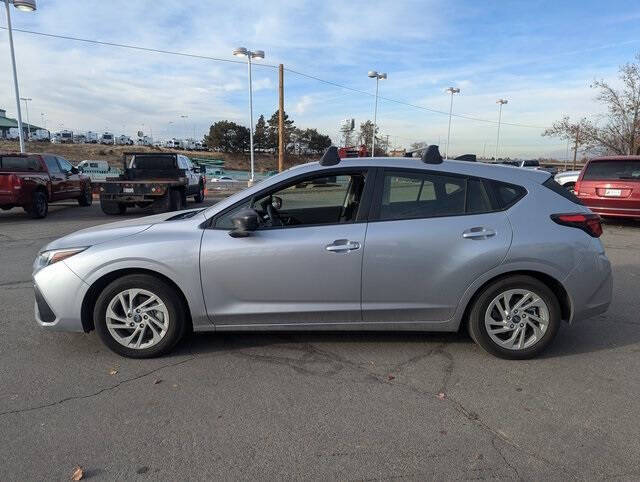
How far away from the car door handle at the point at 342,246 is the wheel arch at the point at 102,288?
1239mm

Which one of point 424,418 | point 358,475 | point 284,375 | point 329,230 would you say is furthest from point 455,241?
point 358,475

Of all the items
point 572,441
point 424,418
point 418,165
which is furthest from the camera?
point 418,165

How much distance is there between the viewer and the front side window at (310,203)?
3939 millimetres

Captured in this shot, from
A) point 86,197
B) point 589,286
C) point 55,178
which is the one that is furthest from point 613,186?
point 86,197

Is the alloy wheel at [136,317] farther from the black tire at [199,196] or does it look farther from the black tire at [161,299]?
the black tire at [199,196]

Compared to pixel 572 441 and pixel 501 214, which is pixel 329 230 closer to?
pixel 501 214

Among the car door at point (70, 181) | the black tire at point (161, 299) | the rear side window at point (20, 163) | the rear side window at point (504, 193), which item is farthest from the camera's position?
the car door at point (70, 181)

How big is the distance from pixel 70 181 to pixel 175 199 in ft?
12.3

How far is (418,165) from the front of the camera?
4.00m

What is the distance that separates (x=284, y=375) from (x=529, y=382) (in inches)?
72.4

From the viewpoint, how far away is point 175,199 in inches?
563

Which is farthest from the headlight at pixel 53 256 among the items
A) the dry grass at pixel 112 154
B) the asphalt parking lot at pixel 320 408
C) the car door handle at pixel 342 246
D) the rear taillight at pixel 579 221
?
the dry grass at pixel 112 154

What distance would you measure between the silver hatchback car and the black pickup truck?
1015 cm

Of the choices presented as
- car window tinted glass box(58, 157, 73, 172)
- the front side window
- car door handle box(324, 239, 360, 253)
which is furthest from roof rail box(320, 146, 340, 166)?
car window tinted glass box(58, 157, 73, 172)
